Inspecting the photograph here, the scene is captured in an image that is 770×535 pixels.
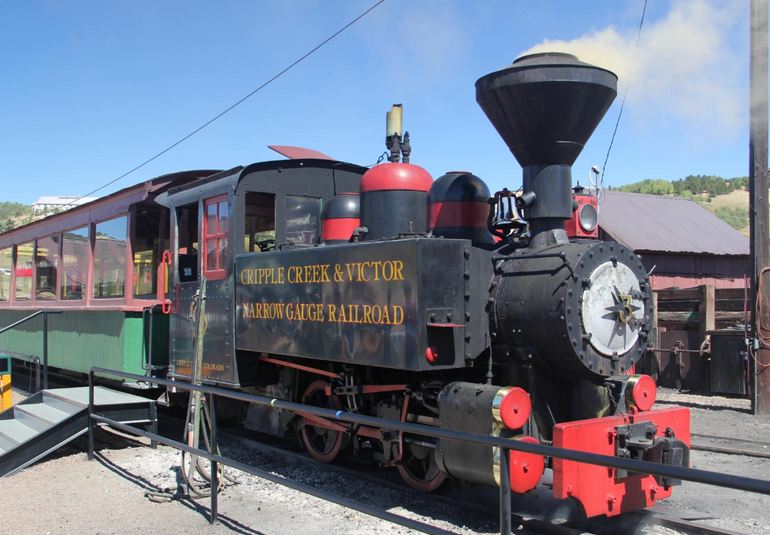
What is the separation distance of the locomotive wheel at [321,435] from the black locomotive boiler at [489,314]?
21mm

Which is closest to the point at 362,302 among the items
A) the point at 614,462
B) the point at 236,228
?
the point at 236,228

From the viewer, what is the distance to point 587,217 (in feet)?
19.5

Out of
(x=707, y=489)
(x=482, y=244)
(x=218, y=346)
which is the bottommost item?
(x=707, y=489)

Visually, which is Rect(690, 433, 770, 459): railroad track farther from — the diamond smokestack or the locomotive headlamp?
the diamond smokestack

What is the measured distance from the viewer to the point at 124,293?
30.5ft

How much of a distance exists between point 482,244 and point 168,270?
4236 millimetres

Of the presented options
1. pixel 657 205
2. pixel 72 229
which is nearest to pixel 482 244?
pixel 72 229

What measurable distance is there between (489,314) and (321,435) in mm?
2523

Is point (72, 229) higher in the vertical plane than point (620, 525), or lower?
higher

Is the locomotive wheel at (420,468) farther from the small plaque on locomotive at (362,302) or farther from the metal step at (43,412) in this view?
the metal step at (43,412)

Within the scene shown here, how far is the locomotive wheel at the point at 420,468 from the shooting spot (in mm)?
5477

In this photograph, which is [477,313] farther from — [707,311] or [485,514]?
[707,311]

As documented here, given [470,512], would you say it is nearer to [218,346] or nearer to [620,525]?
[620,525]

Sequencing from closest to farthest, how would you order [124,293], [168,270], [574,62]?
[574,62]
[168,270]
[124,293]
